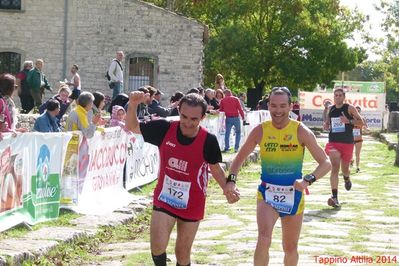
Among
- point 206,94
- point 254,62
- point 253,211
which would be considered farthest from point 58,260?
point 254,62

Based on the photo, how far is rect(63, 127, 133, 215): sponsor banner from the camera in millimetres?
12734

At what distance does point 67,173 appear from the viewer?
12219 mm

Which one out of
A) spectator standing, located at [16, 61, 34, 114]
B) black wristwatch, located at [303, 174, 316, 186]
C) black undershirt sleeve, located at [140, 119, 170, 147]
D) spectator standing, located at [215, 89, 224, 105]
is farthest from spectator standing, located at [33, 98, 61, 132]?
spectator standing, located at [215, 89, 224, 105]

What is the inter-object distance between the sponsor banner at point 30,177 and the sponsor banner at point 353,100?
40448 mm

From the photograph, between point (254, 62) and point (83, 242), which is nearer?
point (83, 242)

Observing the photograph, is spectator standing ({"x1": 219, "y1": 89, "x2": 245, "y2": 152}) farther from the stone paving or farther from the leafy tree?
the leafy tree

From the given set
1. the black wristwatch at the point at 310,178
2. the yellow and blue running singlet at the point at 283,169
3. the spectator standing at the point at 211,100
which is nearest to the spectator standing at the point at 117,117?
the yellow and blue running singlet at the point at 283,169

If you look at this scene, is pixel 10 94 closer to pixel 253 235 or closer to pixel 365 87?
pixel 253 235

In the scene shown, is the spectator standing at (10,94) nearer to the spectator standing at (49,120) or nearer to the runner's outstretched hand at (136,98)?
the spectator standing at (49,120)

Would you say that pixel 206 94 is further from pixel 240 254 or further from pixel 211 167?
pixel 211 167

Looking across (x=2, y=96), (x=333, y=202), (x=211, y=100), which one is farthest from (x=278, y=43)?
(x=2, y=96)

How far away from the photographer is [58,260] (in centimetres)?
944

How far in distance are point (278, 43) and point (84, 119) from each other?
1628 inches

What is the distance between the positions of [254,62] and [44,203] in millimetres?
41754
